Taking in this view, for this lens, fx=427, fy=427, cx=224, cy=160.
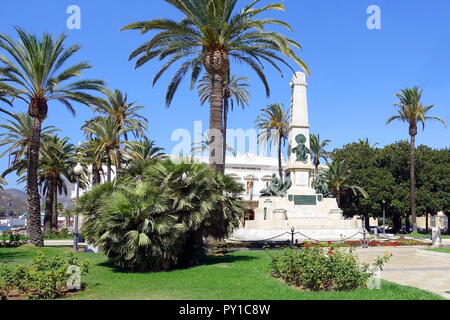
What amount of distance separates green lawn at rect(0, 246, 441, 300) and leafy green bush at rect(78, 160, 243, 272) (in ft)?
2.24

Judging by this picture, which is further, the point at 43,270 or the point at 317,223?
the point at 317,223

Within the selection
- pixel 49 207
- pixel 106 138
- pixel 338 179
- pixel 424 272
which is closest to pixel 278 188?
pixel 106 138

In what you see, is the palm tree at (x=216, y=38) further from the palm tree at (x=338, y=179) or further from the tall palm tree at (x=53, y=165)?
the palm tree at (x=338, y=179)

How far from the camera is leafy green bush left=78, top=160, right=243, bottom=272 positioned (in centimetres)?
1228

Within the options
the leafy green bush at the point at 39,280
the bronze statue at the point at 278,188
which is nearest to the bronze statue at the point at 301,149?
the bronze statue at the point at 278,188

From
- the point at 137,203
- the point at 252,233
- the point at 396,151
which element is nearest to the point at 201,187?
the point at 137,203

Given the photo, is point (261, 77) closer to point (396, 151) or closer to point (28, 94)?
point (28, 94)

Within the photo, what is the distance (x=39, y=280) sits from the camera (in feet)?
28.9

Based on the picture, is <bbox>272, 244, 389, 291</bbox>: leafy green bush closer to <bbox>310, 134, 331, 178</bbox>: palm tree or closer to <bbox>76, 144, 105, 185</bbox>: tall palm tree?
<bbox>76, 144, 105, 185</bbox>: tall palm tree

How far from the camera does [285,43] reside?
17.5 metres

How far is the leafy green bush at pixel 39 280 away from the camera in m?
8.83

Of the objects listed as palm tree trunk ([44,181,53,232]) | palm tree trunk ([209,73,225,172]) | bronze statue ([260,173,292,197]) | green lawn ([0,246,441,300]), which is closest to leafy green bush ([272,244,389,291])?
green lawn ([0,246,441,300])

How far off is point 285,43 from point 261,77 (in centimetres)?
410

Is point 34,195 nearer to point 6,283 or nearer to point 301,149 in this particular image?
point 6,283
